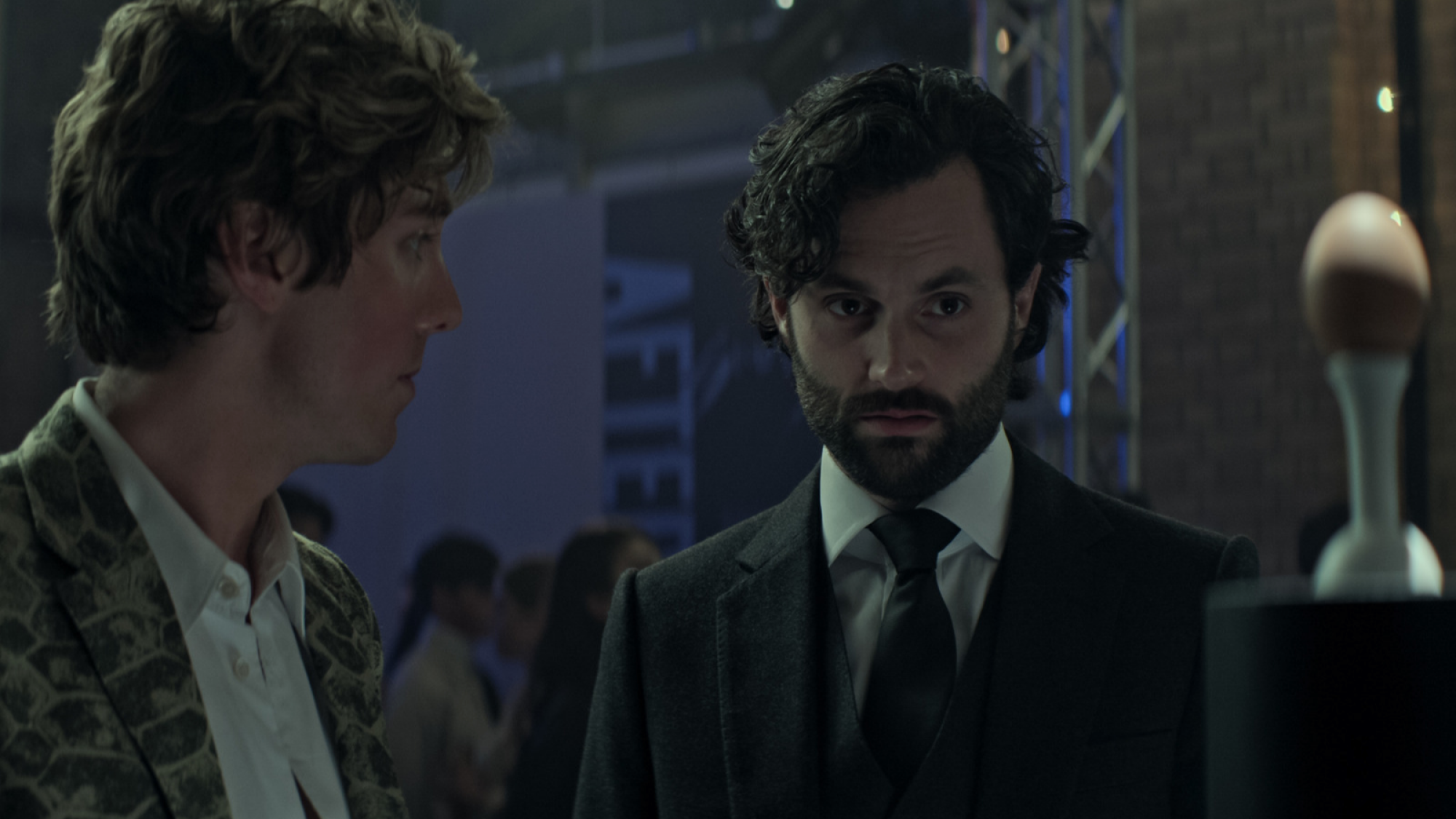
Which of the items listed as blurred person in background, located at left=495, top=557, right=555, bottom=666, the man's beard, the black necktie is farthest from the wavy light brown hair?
blurred person in background, located at left=495, top=557, right=555, bottom=666

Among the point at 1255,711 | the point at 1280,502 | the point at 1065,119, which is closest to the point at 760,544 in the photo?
the point at 1255,711

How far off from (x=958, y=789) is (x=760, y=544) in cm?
36

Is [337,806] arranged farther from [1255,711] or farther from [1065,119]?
[1065,119]

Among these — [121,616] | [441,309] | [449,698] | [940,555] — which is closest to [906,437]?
[940,555]

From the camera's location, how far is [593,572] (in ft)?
13.8

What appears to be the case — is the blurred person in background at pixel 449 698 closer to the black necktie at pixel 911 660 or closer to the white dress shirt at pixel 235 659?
the white dress shirt at pixel 235 659

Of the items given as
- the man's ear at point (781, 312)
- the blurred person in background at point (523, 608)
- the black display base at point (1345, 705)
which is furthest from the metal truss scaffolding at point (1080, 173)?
the black display base at point (1345, 705)

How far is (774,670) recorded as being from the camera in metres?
1.37

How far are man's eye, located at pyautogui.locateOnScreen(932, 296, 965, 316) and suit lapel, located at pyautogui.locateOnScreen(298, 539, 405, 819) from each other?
2.39 feet

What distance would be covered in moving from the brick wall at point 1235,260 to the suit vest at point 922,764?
4.66 meters

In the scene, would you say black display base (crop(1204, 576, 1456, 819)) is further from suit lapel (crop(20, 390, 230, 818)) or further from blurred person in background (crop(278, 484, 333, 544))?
blurred person in background (crop(278, 484, 333, 544))

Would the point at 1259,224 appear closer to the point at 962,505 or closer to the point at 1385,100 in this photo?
the point at 1385,100

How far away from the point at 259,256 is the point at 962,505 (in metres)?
0.75

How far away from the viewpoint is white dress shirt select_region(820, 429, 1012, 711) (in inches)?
53.9
